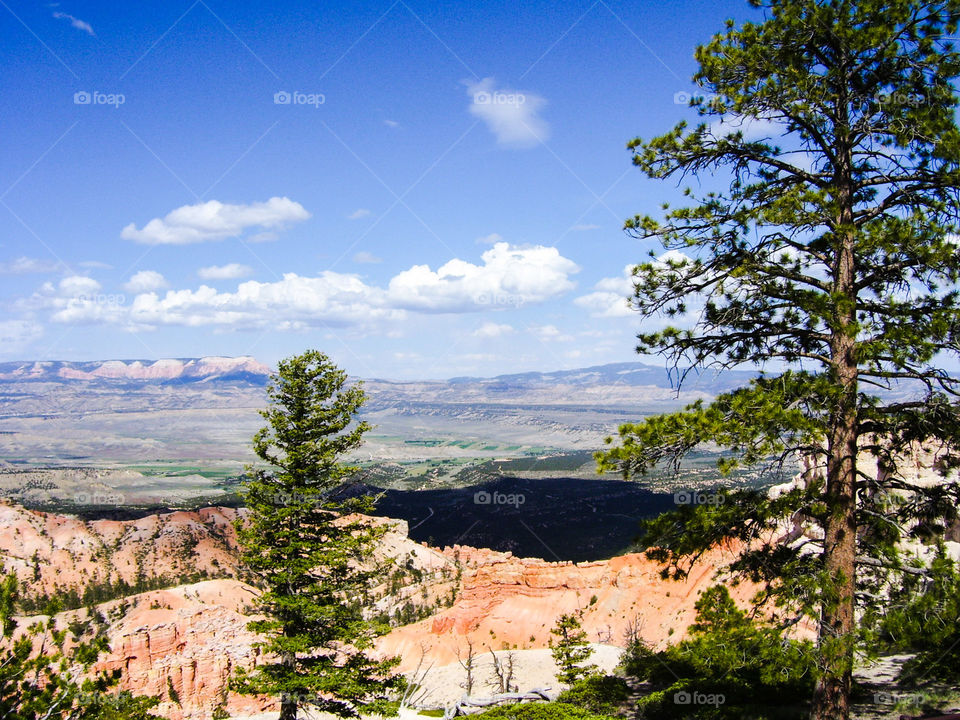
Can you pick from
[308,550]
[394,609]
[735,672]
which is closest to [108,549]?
[394,609]

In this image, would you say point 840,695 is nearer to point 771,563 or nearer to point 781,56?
point 771,563

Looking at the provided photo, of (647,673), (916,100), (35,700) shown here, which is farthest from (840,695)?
(647,673)

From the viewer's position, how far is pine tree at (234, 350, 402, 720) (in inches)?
837

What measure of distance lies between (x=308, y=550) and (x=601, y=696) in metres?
12.3

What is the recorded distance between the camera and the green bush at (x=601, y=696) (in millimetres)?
Result: 21422

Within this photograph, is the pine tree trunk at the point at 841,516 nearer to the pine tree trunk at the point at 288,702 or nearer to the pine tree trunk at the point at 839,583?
the pine tree trunk at the point at 839,583

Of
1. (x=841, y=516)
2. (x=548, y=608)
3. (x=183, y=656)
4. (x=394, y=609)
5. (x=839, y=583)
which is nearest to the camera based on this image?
(x=839, y=583)

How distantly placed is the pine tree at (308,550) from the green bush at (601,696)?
7071 mm

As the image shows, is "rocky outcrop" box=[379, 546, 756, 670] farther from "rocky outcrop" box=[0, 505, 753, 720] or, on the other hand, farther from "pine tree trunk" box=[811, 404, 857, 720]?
"pine tree trunk" box=[811, 404, 857, 720]

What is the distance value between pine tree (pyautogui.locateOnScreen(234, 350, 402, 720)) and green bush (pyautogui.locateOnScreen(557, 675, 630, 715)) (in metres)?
7.07

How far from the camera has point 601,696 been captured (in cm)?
2470

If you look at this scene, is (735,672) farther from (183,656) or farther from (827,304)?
(183,656)

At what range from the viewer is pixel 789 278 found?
10.7 m

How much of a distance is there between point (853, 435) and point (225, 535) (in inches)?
4781
